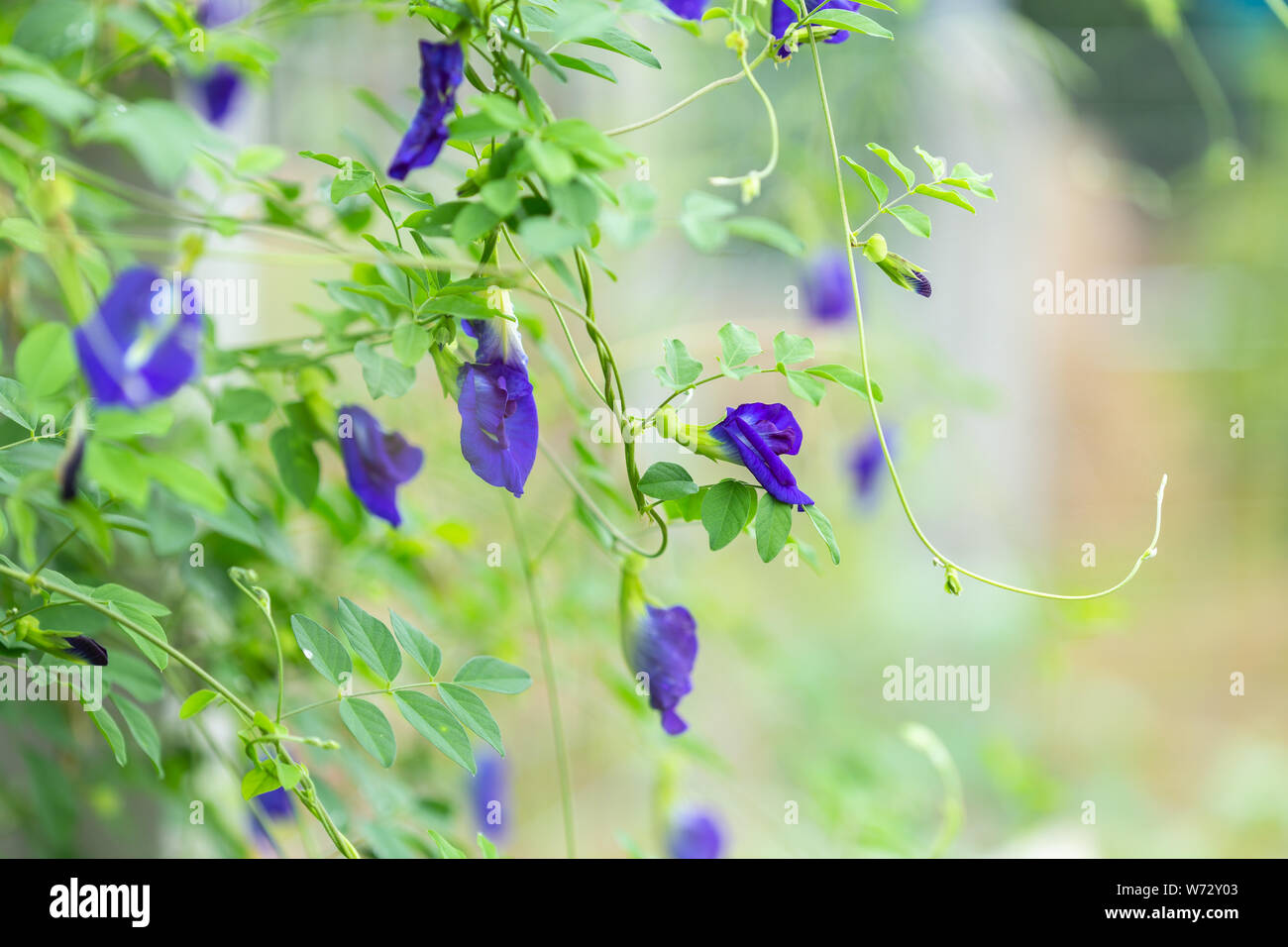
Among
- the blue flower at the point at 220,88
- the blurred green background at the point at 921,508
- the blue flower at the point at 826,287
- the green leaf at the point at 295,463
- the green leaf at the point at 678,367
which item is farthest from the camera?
the blue flower at the point at 826,287

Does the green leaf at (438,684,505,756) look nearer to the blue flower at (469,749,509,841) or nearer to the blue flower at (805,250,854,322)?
the blue flower at (469,749,509,841)

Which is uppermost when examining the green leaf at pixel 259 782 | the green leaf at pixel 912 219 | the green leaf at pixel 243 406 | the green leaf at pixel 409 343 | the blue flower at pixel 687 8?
the blue flower at pixel 687 8

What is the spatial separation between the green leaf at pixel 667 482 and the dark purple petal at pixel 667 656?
0.29 ft

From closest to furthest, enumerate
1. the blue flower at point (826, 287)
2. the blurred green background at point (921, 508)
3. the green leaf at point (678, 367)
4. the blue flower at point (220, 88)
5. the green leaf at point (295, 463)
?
the green leaf at point (678, 367), the green leaf at point (295, 463), the blue flower at point (220, 88), the blurred green background at point (921, 508), the blue flower at point (826, 287)

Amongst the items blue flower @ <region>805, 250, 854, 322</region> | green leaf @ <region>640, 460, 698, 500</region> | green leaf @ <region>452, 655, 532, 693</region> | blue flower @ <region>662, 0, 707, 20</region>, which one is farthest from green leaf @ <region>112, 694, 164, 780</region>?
blue flower @ <region>805, 250, 854, 322</region>

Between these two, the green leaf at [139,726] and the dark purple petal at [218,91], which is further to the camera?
the dark purple petal at [218,91]

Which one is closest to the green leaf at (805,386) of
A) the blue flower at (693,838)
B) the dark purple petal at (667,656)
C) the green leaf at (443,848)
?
the dark purple petal at (667,656)

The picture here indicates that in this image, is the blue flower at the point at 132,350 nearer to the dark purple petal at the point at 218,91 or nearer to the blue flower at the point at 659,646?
the blue flower at the point at 659,646

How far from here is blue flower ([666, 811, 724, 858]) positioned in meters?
0.69

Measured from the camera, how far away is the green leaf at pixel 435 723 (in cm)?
36

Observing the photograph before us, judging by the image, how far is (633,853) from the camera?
47 centimetres

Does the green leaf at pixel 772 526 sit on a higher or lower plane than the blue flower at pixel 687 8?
lower

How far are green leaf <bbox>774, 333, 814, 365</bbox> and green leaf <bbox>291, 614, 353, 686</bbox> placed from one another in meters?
0.21
